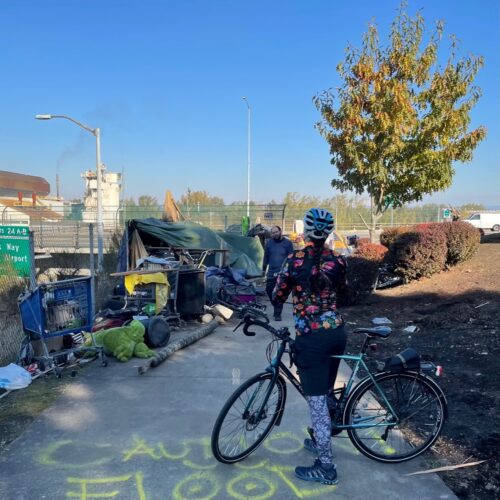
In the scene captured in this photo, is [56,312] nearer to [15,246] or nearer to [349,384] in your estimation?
[349,384]

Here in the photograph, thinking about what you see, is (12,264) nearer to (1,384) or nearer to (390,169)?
(1,384)

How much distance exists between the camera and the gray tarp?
11.9 meters

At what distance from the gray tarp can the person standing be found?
8.58 meters

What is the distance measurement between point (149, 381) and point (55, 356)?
1199 millimetres

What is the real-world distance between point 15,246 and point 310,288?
8979 mm

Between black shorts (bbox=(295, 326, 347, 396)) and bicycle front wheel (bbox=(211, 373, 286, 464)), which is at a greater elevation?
black shorts (bbox=(295, 326, 347, 396))

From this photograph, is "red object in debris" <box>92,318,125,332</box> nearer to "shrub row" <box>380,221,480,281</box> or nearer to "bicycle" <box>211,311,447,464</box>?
"bicycle" <box>211,311,447,464</box>

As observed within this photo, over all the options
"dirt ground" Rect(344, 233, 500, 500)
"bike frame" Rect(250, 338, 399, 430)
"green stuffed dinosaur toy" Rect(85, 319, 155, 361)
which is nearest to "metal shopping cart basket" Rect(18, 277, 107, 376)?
"green stuffed dinosaur toy" Rect(85, 319, 155, 361)

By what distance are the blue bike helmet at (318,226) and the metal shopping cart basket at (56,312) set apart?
11.3ft

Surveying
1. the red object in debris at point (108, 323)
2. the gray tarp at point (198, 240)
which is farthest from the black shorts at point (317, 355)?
the gray tarp at point (198, 240)

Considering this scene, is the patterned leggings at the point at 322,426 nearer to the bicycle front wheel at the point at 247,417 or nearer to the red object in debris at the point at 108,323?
the bicycle front wheel at the point at 247,417

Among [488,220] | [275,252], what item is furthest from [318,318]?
[488,220]

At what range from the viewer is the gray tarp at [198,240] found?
468 inches

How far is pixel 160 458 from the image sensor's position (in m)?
3.50
